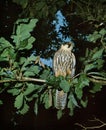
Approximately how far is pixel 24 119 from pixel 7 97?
1.52m

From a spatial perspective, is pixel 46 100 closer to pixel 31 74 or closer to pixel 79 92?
pixel 31 74

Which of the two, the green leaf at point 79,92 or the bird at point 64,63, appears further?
the bird at point 64,63

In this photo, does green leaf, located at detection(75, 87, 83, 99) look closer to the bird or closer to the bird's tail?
the bird's tail

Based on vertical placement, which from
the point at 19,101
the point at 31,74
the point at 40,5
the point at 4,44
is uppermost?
the point at 40,5

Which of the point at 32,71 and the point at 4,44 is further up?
the point at 4,44

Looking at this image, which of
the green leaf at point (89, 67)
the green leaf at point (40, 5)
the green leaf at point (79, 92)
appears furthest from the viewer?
the green leaf at point (40, 5)

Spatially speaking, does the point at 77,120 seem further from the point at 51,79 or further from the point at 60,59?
the point at 51,79

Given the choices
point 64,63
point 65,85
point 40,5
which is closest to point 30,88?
point 65,85

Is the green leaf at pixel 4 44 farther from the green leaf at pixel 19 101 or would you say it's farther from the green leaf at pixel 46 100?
the green leaf at pixel 46 100

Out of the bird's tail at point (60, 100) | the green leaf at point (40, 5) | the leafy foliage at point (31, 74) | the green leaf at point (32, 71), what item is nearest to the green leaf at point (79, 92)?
the leafy foliage at point (31, 74)

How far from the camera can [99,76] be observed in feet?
10.7

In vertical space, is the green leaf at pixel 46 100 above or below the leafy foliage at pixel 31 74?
below

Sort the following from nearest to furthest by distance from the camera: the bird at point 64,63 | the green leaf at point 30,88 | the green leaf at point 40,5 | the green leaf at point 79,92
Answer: the green leaf at point 79,92
the green leaf at point 30,88
the bird at point 64,63
the green leaf at point 40,5

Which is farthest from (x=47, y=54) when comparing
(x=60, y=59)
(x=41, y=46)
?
(x=60, y=59)
